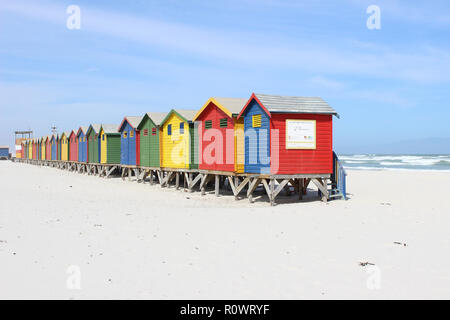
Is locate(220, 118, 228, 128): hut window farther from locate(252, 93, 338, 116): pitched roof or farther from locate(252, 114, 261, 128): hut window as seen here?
locate(252, 93, 338, 116): pitched roof

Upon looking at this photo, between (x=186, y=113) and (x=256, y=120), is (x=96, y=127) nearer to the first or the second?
(x=186, y=113)

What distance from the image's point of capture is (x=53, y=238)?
9719mm

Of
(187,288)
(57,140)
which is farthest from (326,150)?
(57,140)

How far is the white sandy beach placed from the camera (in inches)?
250

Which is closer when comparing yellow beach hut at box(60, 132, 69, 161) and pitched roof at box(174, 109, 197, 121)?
Answer: pitched roof at box(174, 109, 197, 121)

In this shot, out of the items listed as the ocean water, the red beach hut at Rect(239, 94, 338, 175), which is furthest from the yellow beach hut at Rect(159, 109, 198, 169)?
the ocean water

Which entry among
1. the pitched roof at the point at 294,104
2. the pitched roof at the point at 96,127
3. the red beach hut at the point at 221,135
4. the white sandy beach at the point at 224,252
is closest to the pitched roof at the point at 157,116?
the red beach hut at the point at 221,135

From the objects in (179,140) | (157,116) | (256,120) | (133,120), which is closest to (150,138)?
(157,116)

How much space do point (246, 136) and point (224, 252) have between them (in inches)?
361

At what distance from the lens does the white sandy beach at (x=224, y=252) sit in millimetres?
6359

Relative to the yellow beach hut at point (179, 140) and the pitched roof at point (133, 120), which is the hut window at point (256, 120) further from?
the pitched roof at point (133, 120)

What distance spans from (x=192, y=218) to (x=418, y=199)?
1002 cm

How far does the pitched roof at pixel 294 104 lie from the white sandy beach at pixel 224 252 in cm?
349
